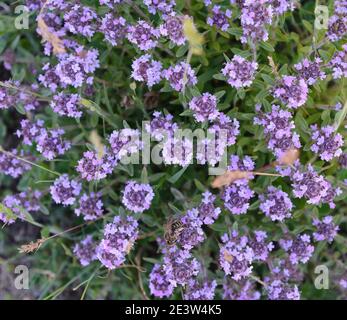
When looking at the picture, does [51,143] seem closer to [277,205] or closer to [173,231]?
[173,231]

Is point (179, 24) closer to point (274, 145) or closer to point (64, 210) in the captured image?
point (274, 145)

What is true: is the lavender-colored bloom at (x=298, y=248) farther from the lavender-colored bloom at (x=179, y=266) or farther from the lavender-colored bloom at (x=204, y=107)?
the lavender-colored bloom at (x=204, y=107)

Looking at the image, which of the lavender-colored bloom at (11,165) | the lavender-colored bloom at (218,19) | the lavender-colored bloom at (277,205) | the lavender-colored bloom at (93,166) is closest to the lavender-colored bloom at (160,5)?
the lavender-colored bloom at (218,19)

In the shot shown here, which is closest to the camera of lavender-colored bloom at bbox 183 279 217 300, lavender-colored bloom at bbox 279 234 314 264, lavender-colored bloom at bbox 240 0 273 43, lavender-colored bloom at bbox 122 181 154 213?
lavender-colored bloom at bbox 240 0 273 43

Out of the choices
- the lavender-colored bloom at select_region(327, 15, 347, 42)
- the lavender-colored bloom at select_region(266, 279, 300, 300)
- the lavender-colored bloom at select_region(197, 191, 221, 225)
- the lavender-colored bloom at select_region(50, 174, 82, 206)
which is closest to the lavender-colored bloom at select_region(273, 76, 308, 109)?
the lavender-colored bloom at select_region(327, 15, 347, 42)

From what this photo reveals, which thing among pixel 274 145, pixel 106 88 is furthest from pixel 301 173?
pixel 106 88

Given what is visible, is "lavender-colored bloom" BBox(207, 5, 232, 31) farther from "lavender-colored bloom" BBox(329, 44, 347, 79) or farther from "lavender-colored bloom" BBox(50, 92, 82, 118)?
"lavender-colored bloom" BBox(50, 92, 82, 118)

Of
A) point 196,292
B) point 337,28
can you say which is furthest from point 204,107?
point 196,292
